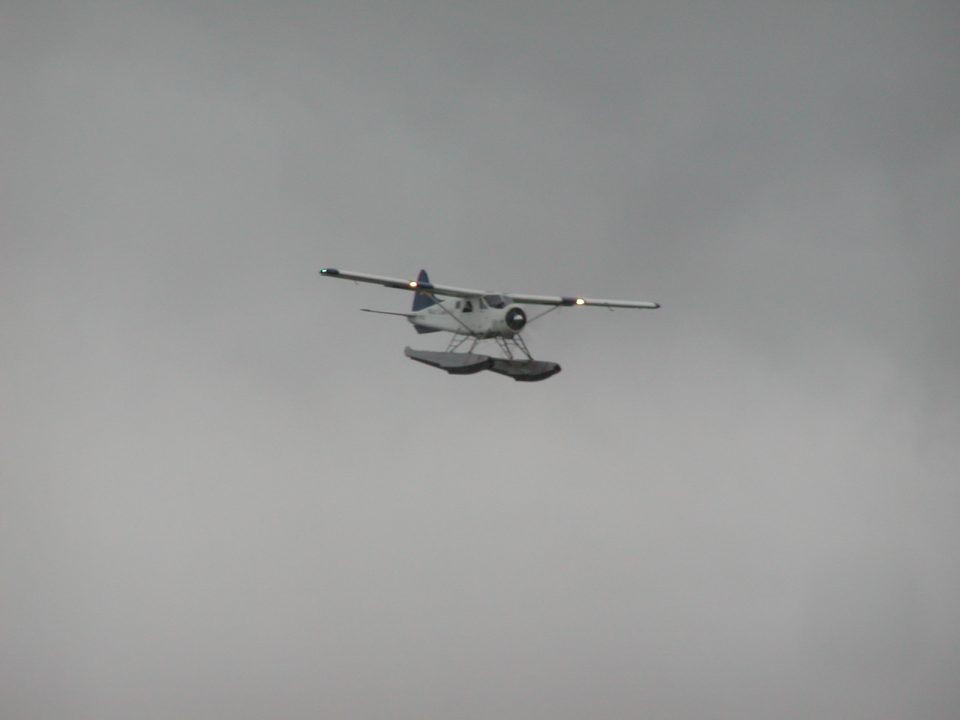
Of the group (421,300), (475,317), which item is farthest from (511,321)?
(421,300)

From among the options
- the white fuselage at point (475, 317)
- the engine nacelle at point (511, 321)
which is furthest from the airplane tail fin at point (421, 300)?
the engine nacelle at point (511, 321)

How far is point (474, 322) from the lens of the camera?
138ft

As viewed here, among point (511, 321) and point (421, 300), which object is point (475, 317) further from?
point (421, 300)

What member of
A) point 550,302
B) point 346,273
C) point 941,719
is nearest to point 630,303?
point 550,302

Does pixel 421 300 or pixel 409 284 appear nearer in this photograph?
pixel 409 284

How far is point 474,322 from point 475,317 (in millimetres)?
170

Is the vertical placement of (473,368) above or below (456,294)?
below

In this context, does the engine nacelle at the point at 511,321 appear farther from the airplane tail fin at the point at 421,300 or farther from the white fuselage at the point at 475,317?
the airplane tail fin at the point at 421,300

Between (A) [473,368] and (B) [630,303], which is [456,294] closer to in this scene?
(A) [473,368]

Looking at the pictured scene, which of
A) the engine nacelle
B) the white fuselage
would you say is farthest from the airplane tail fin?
the engine nacelle

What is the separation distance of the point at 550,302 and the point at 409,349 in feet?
17.2

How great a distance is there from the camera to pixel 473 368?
39500 millimetres

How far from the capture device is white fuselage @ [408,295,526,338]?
134 feet

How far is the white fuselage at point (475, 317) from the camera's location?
134 feet
